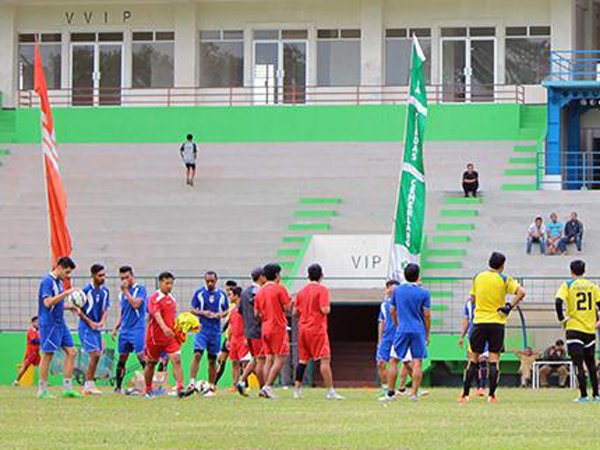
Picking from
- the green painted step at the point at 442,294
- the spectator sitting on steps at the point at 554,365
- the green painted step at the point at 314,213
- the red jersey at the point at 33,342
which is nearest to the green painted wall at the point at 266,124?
the green painted step at the point at 314,213

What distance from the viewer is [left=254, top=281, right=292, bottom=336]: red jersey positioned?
2583 centimetres

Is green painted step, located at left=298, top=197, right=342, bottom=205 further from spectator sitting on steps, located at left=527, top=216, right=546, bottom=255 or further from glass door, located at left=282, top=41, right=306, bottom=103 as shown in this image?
glass door, located at left=282, top=41, right=306, bottom=103

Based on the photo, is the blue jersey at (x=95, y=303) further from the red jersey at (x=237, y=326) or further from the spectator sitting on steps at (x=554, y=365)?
the spectator sitting on steps at (x=554, y=365)

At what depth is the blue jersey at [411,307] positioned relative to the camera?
2483 centimetres

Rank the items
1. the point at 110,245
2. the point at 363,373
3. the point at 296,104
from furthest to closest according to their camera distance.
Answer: the point at 296,104
the point at 110,245
the point at 363,373

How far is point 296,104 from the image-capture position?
5425 centimetres

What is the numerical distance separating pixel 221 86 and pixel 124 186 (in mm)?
8022

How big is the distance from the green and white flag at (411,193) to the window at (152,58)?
25.3m

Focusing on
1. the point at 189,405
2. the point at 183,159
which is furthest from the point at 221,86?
the point at 189,405

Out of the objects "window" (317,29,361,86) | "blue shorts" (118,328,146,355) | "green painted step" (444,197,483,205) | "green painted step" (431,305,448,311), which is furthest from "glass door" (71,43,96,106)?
"blue shorts" (118,328,146,355)

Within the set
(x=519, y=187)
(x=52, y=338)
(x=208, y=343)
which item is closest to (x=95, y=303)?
(x=208, y=343)

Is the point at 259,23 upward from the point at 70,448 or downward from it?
upward

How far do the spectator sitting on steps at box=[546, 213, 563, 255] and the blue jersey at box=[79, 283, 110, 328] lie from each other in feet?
53.2

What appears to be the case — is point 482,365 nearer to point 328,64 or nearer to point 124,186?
point 124,186
